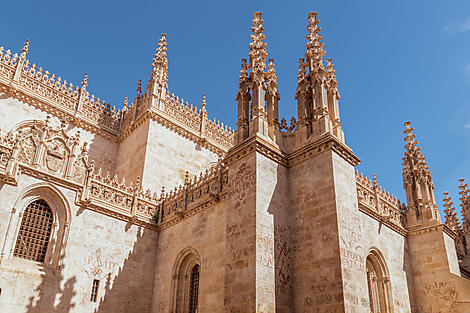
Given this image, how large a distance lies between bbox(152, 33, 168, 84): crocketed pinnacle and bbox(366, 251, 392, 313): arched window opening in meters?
16.6

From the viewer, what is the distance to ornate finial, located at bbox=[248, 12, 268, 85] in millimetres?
14922

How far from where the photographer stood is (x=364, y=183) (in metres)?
17.5

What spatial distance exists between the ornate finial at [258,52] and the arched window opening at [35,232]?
9940 mm

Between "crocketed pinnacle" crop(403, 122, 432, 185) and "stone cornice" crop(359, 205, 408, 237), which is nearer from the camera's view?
"stone cornice" crop(359, 205, 408, 237)

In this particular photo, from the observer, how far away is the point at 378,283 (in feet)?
52.7

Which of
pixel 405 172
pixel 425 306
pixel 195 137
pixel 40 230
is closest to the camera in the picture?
pixel 40 230

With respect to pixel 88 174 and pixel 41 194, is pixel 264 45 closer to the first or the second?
pixel 88 174

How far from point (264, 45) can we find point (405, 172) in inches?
393

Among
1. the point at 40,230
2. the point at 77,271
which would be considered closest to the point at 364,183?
the point at 77,271

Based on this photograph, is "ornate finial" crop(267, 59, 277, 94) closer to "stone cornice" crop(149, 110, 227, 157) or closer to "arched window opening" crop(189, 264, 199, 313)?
Answer: "arched window opening" crop(189, 264, 199, 313)

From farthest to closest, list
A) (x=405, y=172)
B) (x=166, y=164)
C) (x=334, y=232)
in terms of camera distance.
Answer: (x=166, y=164)
(x=405, y=172)
(x=334, y=232)

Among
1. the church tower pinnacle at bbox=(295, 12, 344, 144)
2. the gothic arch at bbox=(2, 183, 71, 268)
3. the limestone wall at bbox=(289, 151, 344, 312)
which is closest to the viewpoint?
the limestone wall at bbox=(289, 151, 344, 312)

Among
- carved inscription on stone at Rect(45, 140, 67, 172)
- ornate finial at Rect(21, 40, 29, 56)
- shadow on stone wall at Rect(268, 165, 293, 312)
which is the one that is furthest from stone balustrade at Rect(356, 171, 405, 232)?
ornate finial at Rect(21, 40, 29, 56)

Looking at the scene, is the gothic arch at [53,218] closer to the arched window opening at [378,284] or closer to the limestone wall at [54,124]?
the limestone wall at [54,124]
